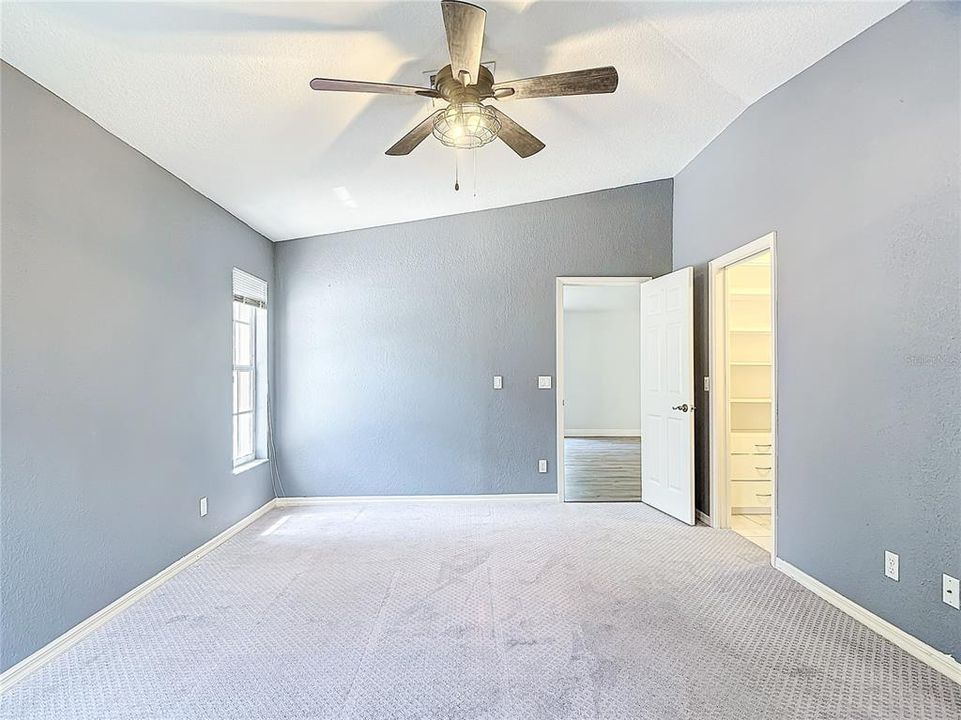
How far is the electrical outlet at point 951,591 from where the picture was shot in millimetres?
2373

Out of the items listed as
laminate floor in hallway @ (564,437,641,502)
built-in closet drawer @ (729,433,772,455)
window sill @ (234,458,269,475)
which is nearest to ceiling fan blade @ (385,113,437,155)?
window sill @ (234,458,269,475)

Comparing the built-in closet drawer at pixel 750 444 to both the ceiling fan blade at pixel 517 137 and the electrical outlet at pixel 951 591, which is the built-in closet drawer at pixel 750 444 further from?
the ceiling fan blade at pixel 517 137

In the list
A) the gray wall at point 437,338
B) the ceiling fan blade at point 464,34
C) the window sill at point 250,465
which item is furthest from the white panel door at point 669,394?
the window sill at point 250,465

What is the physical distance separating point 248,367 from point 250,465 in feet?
2.73

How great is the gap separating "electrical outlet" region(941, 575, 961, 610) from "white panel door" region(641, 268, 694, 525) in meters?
2.25

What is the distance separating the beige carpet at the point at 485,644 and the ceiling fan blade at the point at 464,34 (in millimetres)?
2362

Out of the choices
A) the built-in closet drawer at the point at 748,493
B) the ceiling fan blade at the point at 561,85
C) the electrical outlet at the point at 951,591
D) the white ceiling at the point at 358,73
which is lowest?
the built-in closet drawer at the point at 748,493

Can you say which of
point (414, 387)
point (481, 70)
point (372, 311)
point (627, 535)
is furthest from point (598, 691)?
point (372, 311)

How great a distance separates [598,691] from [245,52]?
9.46 feet

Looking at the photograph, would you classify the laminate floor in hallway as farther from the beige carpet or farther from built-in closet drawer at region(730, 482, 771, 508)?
the beige carpet

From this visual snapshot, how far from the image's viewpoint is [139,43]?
2346 millimetres

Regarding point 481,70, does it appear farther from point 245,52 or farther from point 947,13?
point 947,13

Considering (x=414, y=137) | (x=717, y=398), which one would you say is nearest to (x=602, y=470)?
(x=717, y=398)

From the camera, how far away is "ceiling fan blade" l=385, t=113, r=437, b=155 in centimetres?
286
